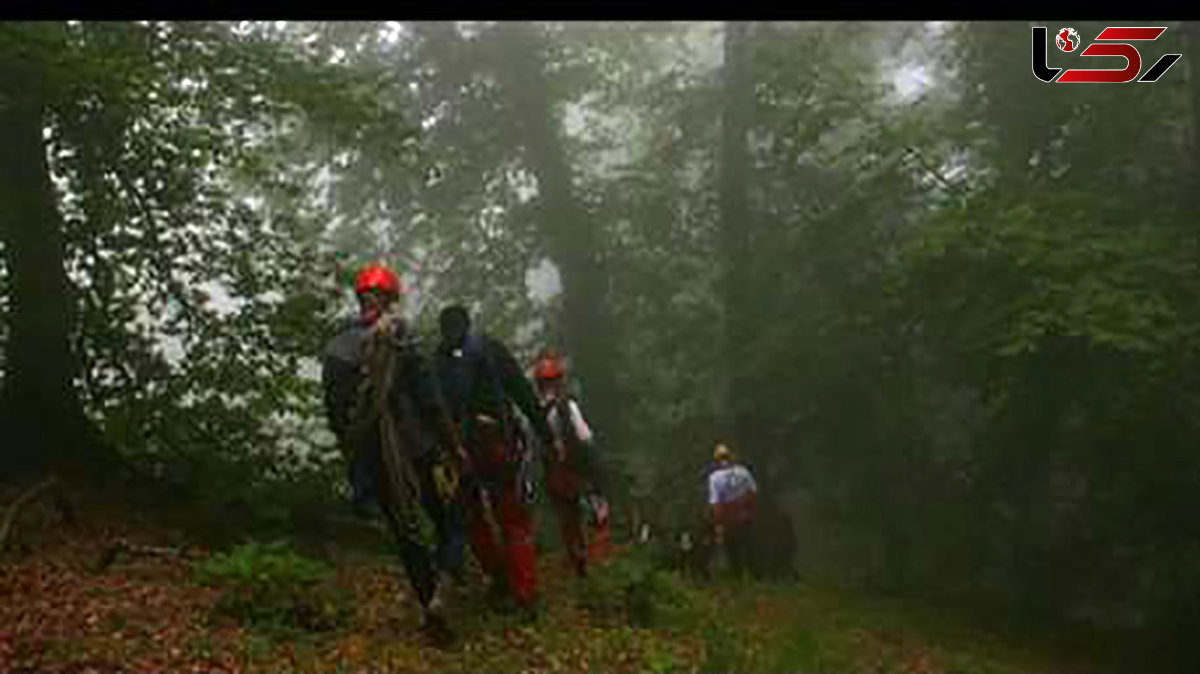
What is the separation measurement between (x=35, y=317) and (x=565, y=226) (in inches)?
595

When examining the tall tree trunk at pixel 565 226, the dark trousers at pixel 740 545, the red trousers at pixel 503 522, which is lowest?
the dark trousers at pixel 740 545

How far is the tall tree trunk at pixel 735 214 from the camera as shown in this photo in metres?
25.1

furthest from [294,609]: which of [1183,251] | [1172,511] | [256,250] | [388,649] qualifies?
[1172,511]

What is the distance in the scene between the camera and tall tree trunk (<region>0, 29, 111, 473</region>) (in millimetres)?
13172

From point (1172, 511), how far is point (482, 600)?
A: 11.8 metres

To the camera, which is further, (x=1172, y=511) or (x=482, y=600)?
(x=1172, y=511)

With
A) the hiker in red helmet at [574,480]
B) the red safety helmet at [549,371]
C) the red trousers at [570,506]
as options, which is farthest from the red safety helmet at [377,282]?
the red safety helmet at [549,371]

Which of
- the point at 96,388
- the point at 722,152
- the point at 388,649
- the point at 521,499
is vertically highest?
the point at 722,152

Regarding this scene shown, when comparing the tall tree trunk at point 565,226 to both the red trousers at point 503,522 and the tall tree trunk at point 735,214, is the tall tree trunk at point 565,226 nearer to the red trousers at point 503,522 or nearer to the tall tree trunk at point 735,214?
the tall tree trunk at point 735,214

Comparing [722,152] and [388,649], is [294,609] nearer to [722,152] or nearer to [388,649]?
[388,649]

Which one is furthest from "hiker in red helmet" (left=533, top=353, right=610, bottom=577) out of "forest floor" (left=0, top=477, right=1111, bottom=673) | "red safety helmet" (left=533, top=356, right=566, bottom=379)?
"forest floor" (left=0, top=477, right=1111, bottom=673)

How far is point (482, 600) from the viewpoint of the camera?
1009cm

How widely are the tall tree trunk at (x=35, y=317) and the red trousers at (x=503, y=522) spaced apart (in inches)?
210

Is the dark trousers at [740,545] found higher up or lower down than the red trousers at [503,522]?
lower down
